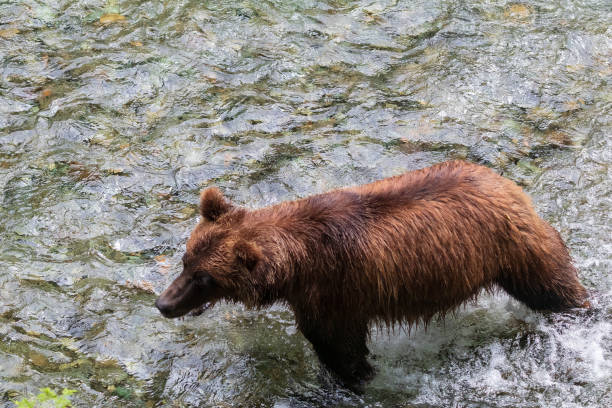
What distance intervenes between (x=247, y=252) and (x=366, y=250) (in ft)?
3.11

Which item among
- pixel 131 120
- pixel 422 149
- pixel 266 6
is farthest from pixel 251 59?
pixel 422 149

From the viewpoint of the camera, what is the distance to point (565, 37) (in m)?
9.57

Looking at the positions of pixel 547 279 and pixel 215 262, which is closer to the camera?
pixel 215 262

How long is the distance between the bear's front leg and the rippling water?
16 centimetres

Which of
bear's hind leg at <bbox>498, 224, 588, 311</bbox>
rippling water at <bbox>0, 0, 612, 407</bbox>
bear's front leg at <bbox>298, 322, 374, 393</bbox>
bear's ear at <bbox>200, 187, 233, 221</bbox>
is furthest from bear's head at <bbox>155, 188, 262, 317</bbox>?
bear's hind leg at <bbox>498, 224, 588, 311</bbox>

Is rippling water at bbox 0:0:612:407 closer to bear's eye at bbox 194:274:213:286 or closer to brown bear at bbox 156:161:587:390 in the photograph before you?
brown bear at bbox 156:161:587:390

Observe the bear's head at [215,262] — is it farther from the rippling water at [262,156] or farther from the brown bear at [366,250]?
the rippling water at [262,156]

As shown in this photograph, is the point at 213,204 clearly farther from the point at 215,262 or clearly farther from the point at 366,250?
the point at 366,250

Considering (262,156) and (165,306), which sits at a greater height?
(262,156)

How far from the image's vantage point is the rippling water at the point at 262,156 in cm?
609

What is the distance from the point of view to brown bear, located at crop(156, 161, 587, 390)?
5.31 metres

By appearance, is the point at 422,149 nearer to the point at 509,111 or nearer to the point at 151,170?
the point at 509,111

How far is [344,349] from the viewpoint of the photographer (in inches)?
226

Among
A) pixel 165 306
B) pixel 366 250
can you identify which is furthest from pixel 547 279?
pixel 165 306
